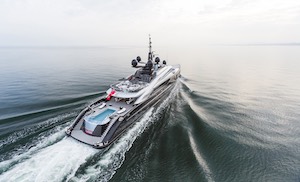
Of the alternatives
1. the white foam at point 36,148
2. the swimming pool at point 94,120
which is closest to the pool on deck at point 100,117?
the swimming pool at point 94,120

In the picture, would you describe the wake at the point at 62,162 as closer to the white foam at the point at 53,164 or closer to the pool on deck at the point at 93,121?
the white foam at the point at 53,164

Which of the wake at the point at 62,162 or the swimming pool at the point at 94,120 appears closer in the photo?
the wake at the point at 62,162

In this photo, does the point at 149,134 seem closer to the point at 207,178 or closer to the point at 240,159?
the point at 207,178

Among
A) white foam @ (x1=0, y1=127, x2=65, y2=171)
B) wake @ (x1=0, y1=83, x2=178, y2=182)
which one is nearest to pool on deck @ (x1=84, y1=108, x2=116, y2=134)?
wake @ (x1=0, y1=83, x2=178, y2=182)

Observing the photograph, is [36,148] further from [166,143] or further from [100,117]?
[166,143]

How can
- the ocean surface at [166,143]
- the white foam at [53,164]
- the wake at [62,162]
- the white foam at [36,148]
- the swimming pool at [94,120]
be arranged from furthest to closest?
1. the swimming pool at [94,120]
2. the ocean surface at [166,143]
3. the white foam at [36,148]
4. the wake at [62,162]
5. the white foam at [53,164]

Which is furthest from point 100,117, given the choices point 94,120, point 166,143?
point 166,143

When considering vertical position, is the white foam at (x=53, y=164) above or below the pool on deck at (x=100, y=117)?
below

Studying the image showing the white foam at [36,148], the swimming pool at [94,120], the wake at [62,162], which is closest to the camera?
the wake at [62,162]

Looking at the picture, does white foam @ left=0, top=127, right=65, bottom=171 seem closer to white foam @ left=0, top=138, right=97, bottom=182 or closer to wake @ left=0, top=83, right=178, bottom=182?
wake @ left=0, top=83, right=178, bottom=182

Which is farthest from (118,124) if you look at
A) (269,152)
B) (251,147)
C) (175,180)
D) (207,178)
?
(269,152)
